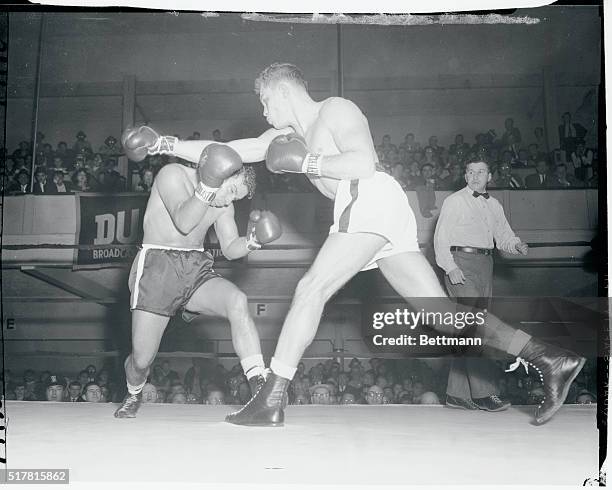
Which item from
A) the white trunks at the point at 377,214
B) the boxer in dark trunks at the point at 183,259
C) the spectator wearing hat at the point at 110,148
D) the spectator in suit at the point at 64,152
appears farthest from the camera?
the spectator wearing hat at the point at 110,148

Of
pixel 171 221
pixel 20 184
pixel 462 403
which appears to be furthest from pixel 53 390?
pixel 462 403

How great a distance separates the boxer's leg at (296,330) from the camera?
2297 mm

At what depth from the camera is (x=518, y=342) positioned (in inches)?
94.3

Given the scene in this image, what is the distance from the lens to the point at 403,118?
3359 mm

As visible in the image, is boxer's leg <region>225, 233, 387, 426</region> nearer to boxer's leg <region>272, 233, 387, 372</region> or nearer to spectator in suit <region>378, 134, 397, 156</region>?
boxer's leg <region>272, 233, 387, 372</region>

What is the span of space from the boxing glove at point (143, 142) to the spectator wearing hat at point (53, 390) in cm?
159

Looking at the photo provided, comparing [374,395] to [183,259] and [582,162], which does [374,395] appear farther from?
[582,162]

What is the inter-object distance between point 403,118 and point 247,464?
2.01 m

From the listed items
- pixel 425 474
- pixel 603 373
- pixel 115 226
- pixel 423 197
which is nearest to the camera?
pixel 425 474

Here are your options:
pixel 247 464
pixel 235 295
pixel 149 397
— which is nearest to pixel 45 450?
pixel 247 464

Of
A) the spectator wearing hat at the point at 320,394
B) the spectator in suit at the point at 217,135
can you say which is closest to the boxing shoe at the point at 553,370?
the spectator wearing hat at the point at 320,394

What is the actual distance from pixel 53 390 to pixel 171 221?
1491 millimetres

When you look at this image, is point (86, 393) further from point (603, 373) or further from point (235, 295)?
point (603, 373)

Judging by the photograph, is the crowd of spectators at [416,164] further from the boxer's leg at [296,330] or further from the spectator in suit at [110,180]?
the boxer's leg at [296,330]
